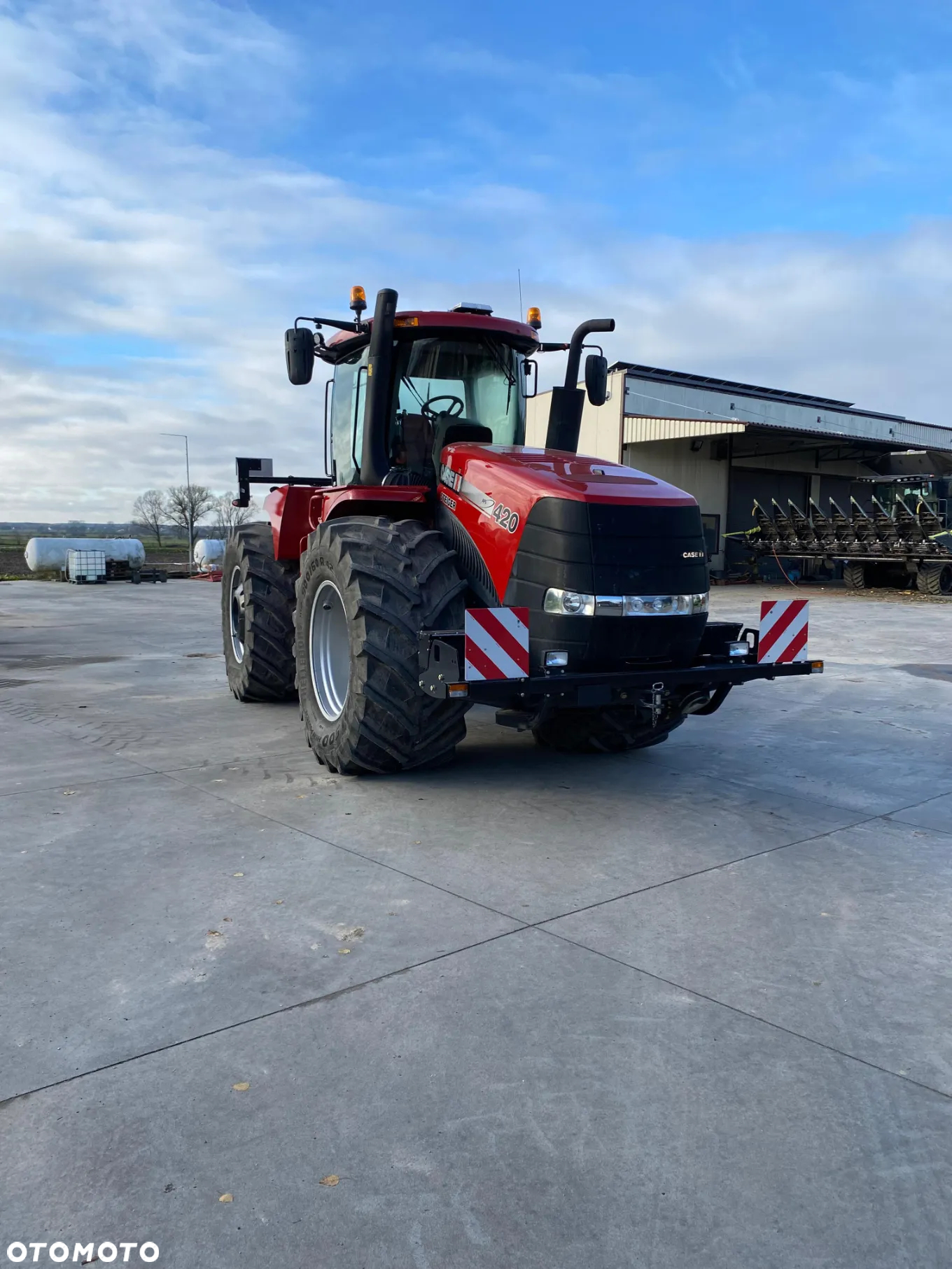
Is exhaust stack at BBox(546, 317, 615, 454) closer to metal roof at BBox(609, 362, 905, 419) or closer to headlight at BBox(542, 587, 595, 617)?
headlight at BBox(542, 587, 595, 617)

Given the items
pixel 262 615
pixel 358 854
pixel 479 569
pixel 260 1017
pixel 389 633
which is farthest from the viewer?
pixel 262 615

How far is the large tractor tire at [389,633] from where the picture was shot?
5742 mm

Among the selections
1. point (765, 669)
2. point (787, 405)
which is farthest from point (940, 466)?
point (765, 669)

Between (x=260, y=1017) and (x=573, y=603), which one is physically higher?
(x=573, y=603)

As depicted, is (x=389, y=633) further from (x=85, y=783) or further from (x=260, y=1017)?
(x=260, y=1017)

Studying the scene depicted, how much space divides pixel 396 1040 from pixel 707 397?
32747mm

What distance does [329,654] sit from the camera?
6.87 metres

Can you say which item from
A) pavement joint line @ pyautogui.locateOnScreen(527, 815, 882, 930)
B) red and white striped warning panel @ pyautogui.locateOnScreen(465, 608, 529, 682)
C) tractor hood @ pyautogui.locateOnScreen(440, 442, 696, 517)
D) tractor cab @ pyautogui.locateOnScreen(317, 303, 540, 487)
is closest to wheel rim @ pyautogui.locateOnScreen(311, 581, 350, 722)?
tractor cab @ pyautogui.locateOnScreen(317, 303, 540, 487)

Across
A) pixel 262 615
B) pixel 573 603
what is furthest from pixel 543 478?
pixel 262 615

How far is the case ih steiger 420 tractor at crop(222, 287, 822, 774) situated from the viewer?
5559mm

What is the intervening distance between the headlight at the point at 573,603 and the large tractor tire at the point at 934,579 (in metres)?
23.1

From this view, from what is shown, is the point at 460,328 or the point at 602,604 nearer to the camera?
the point at 602,604

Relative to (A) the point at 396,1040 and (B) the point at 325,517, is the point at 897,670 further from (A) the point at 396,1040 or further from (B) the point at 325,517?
(A) the point at 396,1040

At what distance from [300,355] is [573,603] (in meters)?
2.76
